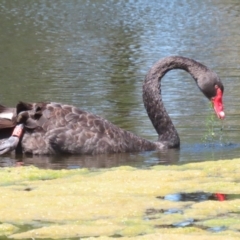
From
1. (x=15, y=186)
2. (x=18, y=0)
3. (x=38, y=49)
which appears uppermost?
(x=18, y=0)

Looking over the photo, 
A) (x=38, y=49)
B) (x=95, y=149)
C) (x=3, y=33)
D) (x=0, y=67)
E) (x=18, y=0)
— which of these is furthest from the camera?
(x=18, y=0)

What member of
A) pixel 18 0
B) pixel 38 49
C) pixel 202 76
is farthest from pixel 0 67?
pixel 18 0

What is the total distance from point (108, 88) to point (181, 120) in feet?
9.76

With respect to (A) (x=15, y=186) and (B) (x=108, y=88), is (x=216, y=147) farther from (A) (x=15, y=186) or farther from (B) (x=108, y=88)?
(B) (x=108, y=88)

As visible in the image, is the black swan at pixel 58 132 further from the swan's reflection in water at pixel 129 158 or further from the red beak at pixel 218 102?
the red beak at pixel 218 102

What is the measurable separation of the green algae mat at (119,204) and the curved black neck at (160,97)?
1.64 meters

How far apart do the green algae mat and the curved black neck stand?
164 centimetres

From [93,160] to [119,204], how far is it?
238 centimetres

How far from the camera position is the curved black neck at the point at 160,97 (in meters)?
9.27

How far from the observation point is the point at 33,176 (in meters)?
7.20

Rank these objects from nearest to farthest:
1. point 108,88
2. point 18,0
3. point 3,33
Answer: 1. point 108,88
2. point 3,33
3. point 18,0

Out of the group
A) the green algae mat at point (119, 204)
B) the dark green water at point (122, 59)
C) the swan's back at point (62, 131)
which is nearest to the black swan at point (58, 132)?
the swan's back at point (62, 131)

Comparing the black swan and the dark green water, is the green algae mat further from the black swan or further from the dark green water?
the black swan

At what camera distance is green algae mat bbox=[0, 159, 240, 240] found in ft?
17.6
